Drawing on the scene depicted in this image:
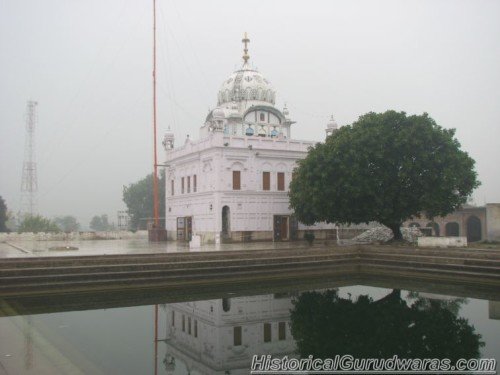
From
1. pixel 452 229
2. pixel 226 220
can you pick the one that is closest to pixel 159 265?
pixel 226 220

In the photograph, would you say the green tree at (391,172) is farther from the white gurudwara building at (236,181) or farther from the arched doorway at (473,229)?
the arched doorway at (473,229)

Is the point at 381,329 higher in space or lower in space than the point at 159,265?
lower

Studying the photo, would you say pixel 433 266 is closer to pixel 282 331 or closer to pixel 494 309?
pixel 494 309

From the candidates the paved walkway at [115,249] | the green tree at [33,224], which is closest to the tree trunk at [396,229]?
the paved walkway at [115,249]

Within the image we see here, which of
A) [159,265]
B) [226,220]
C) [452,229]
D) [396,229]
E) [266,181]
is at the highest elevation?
[266,181]

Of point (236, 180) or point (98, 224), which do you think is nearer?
point (236, 180)

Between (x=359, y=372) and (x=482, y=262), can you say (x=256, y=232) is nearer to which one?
(x=482, y=262)

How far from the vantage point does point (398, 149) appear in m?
26.3

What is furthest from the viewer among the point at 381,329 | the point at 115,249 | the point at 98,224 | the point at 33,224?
the point at 98,224

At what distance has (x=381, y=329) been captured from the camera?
12.1 metres

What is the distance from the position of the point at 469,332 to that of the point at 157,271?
10770 mm

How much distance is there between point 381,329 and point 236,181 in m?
20.6

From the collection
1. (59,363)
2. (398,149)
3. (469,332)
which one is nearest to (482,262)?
(469,332)

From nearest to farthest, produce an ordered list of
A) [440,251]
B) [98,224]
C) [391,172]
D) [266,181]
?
[440,251]
[391,172]
[266,181]
[98,224]
